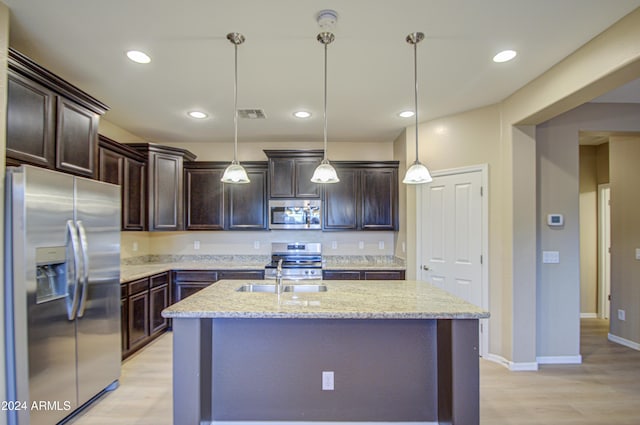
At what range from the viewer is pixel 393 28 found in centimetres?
208

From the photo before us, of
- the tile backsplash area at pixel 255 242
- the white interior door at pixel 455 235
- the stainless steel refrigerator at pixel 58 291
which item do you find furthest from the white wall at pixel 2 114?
the white interior door at pixel 455 235

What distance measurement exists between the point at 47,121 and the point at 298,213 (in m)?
2.85

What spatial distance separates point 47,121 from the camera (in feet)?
7.18

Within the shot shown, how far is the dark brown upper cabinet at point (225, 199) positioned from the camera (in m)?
4.60

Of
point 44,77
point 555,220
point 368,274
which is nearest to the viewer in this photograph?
point 44,77

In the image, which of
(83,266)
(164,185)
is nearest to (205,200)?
(164,185)

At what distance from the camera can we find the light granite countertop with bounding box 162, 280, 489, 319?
184 centimetres

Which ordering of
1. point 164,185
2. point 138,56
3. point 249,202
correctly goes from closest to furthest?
point 138,56 < point 164,185 < point 249,202

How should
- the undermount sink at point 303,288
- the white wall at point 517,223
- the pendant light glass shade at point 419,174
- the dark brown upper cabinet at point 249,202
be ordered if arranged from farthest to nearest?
the dark brown upper cabinet at point 249,202
the white wall at point 517,223
the undermount sink at point 303,288
the pendant light glass shade at point 419,174

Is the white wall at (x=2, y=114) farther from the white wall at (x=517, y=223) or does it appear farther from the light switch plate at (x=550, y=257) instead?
the light switch plate at (x=550, y=257)

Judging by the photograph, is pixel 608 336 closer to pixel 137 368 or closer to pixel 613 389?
pixel 613 389

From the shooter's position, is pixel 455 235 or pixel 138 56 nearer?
pixel 138 56

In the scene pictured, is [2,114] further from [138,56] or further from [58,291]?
[58,291]

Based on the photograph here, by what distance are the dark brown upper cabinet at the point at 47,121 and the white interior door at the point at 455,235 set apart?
3481 mm
